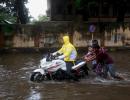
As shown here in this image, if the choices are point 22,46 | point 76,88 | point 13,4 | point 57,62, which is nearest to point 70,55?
point 57,62

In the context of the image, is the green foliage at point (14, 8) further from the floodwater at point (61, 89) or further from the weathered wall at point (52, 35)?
the floodwater at point (61, 89)

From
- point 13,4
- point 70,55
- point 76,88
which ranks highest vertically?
point 13,4

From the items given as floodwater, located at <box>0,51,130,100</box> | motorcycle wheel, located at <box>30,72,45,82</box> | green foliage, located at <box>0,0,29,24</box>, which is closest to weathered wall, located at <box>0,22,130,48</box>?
green foliage, located at <box>0,0,29,24</box>

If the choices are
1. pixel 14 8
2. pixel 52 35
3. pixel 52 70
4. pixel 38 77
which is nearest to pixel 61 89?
pixel 52 70

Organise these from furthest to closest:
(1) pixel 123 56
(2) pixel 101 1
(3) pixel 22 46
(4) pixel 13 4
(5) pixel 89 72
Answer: (4) pixel 13 4, (2) pixel 101 1, (3) pixel 22 46, (1) pixel 123 56, (5) pixel 89 72

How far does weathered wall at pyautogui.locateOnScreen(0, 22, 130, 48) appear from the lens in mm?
27625

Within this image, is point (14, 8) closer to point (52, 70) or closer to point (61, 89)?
point (52, 70)

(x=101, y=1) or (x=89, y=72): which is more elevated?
(x=101, y=1)

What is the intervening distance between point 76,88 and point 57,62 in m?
1.46

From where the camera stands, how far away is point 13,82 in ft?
48.6

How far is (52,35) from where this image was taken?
2777 centimetres

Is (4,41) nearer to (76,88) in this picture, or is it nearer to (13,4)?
(13,4)

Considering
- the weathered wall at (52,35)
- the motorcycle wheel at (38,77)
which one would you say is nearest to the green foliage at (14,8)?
the weathered wall at (52,35)

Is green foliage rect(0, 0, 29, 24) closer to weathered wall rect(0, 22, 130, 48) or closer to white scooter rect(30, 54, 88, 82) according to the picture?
weathered wall rect(0, 22, 130, 48)
